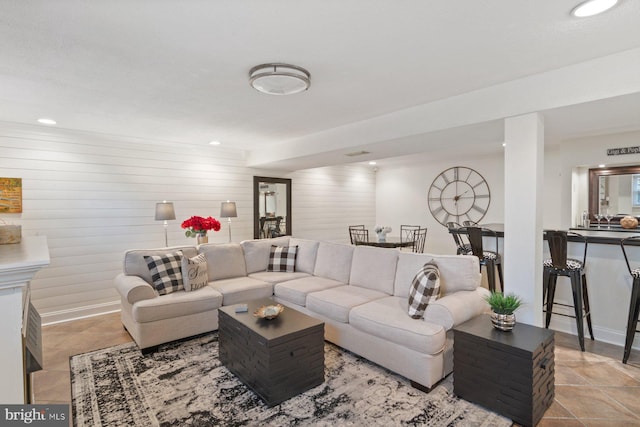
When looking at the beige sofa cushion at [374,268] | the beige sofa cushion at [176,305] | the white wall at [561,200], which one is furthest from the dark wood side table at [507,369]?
the beige sofa cushion at [176,305]

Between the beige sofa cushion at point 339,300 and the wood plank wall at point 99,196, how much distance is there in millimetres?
2816

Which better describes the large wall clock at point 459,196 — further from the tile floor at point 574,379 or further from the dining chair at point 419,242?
the tile floor at point 574,379

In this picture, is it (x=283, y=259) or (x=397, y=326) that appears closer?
(x=397, y=326)

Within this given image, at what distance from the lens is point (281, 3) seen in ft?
5.65

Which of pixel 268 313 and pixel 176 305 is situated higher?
pixel 268 313

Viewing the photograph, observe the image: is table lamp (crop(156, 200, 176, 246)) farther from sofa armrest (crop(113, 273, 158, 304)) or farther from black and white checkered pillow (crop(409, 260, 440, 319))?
black and white checkered pillow (crop(409, 260, 440, 319))

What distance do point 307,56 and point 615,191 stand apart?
5.21 m

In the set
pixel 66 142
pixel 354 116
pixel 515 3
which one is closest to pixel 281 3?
pixel 515 3

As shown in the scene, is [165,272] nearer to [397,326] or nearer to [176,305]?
[176,305]

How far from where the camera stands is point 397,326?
268cm

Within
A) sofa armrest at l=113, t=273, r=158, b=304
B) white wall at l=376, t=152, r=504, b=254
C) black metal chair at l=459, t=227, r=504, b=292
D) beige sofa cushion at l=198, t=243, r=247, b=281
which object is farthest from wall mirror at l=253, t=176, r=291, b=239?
→ black metal chair at l=459, t=227, r=504, b=292

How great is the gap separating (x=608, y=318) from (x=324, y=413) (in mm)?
3196

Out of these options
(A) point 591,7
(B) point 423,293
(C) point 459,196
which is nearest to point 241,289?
(B) point 423,293

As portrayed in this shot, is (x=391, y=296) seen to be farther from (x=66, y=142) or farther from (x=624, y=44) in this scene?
(x=66, y=142)
